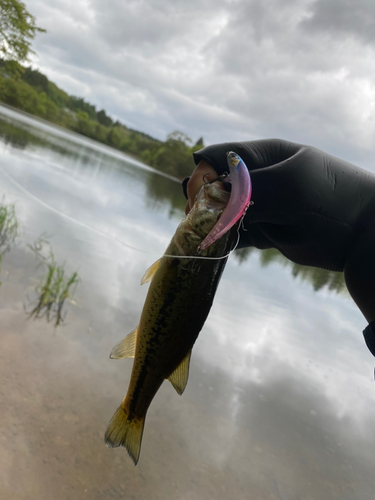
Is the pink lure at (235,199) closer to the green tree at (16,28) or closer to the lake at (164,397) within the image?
the lake at (164,397)

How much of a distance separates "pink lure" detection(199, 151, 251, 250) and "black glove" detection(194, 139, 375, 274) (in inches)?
14.0

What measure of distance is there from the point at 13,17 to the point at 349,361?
31921 millimetres

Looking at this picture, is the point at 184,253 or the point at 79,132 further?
the point at 79,132

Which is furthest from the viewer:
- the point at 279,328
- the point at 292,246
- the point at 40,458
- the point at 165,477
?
the point at 279,328

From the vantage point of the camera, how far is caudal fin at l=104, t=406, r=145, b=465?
1967 mm

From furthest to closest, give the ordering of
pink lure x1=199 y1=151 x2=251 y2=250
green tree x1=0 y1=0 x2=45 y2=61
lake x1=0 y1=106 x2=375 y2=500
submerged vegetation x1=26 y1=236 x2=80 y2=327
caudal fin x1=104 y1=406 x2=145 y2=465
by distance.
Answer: green tree x1=0 y1=0 x2=45 y2=61 < submerged vegetation x1=26 y1=236 x2=80 y2=327 < lake x1=0 y1=106 x2=375 y2=500 < caudal fin x1=104 y1=406 x2=145 y2=465 < pink lure x1=199 y1=151 x2=251 y2=250

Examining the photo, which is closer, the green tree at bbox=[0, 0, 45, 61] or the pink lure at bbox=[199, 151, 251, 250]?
the pink lure at bbox=[199, 151, 251, 250]

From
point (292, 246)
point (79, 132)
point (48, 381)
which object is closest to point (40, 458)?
point (48, 381)

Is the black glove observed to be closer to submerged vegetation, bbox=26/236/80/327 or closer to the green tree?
submerged vegetation, bbox=26/236/80/327

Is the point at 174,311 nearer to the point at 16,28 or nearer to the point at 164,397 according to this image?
the point at 164,397

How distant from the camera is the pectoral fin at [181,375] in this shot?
2004 millimetres

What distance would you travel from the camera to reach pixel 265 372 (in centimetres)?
652

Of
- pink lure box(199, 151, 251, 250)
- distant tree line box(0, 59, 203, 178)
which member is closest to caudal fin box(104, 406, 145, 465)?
pink lure box(199, 151, 251, 250)

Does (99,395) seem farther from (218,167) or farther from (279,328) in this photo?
(279,328)
